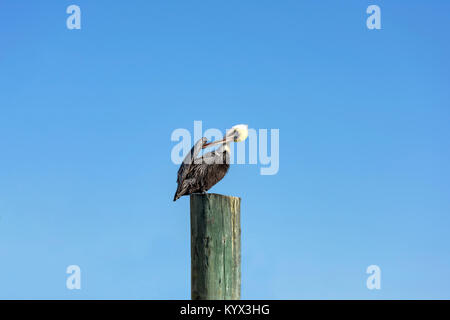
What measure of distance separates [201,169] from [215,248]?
111 inches

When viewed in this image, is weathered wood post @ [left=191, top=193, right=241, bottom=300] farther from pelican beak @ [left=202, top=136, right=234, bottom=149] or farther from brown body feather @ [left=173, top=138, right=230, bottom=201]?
pelican beak @ [left=202, top=136, right=234, bottom=149]

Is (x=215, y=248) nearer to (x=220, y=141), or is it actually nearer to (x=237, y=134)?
(x=220, y=141)

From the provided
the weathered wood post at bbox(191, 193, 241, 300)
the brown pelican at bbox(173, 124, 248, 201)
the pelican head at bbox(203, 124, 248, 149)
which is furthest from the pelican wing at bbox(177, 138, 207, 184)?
the weathered wood post at bbox(191, 193, 241, 300)

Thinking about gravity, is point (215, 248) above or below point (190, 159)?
below

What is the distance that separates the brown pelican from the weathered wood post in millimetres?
2401

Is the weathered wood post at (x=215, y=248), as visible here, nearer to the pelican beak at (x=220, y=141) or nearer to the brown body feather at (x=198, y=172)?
the brown body feather at (x=198, y=172)

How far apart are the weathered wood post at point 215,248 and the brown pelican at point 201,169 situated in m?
2.40

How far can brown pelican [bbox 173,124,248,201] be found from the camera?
26.9 ft

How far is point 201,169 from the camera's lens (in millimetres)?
8273

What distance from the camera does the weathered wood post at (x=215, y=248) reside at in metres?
5.50

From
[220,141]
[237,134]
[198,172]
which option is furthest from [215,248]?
[237,134]
